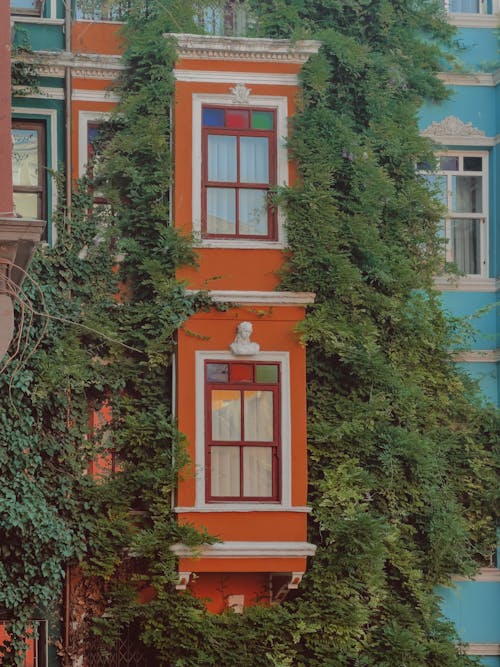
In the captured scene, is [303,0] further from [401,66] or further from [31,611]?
[31,611]

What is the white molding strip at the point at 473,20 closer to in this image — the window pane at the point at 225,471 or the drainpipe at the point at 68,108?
the drainpipe at the point at 68,108

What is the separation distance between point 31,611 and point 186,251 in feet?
16.0

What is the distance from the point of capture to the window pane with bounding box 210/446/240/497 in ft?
72.8

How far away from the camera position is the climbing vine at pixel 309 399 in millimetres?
21797

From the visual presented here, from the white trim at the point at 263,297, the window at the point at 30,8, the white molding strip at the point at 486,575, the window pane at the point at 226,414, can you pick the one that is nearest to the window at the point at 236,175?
the white trim at the point at 263,297

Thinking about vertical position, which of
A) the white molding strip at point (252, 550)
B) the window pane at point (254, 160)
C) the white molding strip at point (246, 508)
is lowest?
the white molding strip at point (252, 550)

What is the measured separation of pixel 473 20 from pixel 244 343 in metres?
6.16

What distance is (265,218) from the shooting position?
75.5 ft

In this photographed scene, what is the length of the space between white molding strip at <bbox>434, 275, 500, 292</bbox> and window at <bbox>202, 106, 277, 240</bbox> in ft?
8.58

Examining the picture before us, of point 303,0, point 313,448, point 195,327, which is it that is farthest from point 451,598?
point 303,0

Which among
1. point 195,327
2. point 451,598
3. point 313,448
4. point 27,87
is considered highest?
point 27,87

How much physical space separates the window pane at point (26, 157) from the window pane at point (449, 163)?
18.5 ft

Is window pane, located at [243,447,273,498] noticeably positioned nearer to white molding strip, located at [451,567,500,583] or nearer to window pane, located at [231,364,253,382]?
window pane, located at [231,364,253,382]

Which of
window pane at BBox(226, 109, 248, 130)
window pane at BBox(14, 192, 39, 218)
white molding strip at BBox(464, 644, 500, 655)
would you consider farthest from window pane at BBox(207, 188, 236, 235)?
white molding strip at BBox(464, 644, 500, 655)
